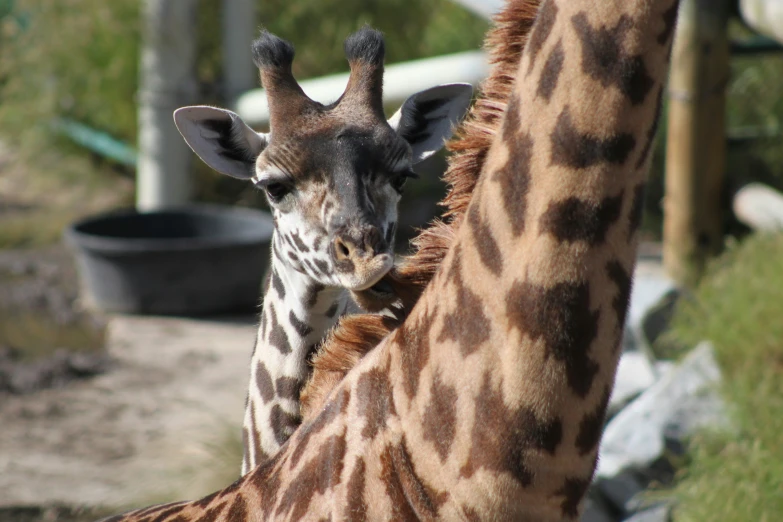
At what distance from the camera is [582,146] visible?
50.6 inches

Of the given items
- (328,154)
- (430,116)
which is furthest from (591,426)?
(430,116)

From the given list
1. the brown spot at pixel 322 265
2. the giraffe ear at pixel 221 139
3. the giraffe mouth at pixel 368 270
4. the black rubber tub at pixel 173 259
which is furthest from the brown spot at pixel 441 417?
the black rubber tub at pixel 173 259

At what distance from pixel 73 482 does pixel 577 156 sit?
12.5 ft

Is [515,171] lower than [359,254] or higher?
higher

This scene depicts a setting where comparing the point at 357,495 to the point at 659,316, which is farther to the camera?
the point at 659,316

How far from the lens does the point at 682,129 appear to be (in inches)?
214

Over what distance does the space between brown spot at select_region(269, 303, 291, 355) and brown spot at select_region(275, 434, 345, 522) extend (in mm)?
940

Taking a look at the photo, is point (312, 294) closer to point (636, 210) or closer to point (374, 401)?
point (374, 401)

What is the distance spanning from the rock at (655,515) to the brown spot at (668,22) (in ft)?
8.53

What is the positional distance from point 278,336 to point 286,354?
57 mm

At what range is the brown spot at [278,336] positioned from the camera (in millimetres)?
2621

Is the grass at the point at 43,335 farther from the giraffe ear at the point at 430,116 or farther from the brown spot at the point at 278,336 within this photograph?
the giraffe ear at the point at 430,116

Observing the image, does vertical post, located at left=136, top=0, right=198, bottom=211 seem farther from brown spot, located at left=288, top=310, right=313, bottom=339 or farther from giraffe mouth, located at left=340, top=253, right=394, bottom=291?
giraffe mouth, located at left=340, top=253, right=394, bottom=291

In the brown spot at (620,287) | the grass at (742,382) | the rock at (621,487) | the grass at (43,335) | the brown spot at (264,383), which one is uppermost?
the brown spot at (620,287)
